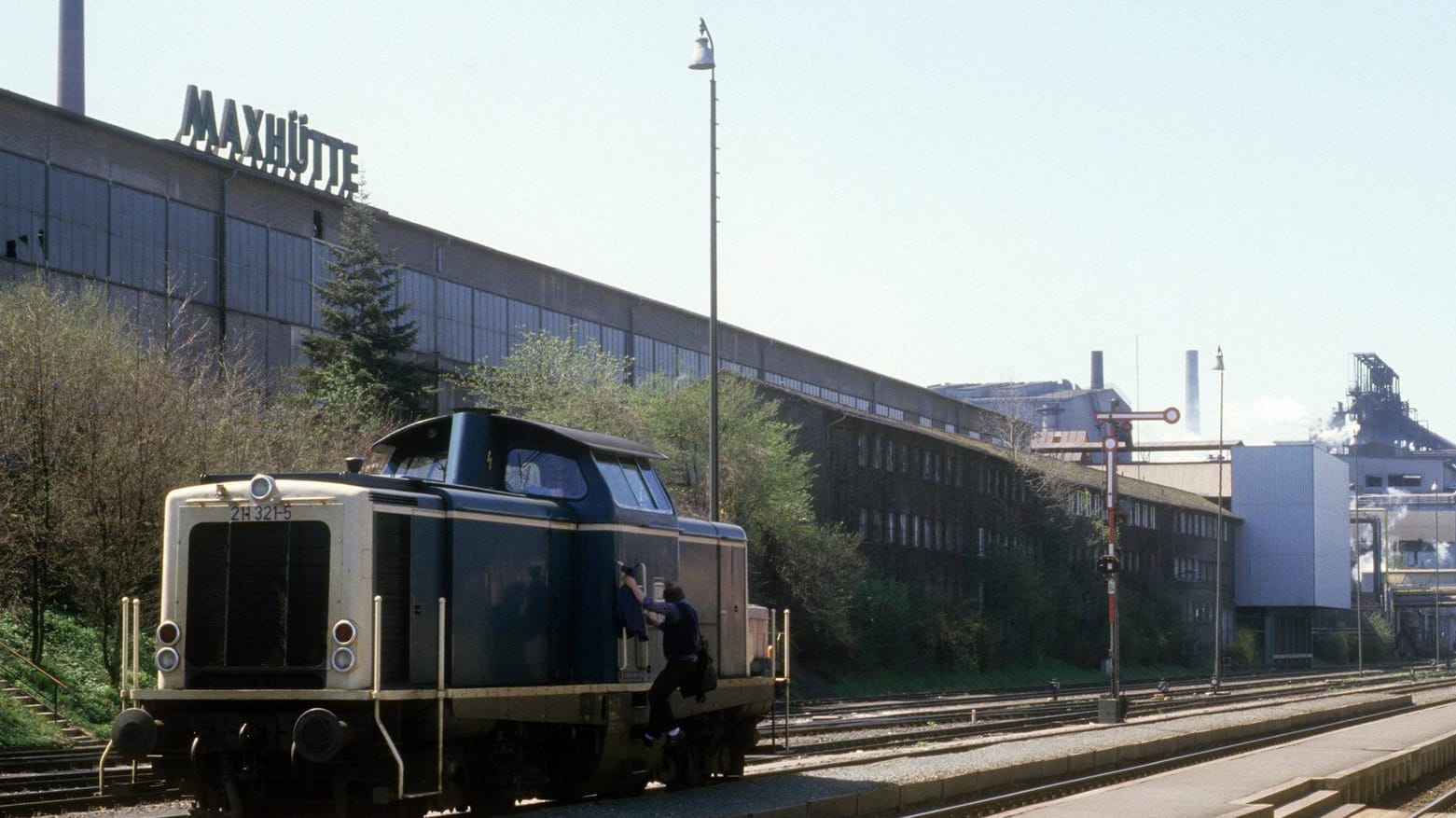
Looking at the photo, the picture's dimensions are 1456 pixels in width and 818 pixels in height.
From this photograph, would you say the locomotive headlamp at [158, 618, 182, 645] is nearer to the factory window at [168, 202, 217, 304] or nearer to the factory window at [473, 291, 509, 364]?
the factory window at [168, 202, 217, 304]

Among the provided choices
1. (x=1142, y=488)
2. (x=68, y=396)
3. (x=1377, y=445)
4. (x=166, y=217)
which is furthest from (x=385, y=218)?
(x=1377, y=445)

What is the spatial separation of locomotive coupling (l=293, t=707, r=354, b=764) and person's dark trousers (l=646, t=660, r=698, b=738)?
Result: 14.7 feet

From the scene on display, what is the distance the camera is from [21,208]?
153 ft

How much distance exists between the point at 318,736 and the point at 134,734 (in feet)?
5.68

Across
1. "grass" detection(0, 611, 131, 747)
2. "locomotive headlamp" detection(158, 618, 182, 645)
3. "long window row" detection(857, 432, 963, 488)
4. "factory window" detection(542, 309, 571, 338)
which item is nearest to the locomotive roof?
"locomotive headlamp" detection(158, 618, 182, 645)

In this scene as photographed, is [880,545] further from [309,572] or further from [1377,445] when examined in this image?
[1377,445]

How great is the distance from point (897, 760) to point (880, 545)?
5260 cm

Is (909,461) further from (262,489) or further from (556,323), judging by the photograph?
(262,489)

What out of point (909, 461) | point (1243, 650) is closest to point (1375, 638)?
point (1243, 650)

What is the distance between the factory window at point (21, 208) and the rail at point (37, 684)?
16.8 metres

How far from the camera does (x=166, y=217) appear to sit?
5184 centimetres

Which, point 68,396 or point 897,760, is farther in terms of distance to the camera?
point 68,396

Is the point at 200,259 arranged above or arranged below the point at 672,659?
above

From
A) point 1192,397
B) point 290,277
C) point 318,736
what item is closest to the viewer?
point 318,736
